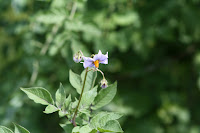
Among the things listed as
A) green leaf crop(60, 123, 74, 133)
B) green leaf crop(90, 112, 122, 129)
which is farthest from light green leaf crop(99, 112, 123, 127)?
green leaf crop(60, 123, 74, 133)

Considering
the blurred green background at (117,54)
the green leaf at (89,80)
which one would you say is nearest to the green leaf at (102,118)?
the green leaf at (89,80)

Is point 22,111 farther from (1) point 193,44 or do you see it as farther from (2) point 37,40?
(1) point 193,44

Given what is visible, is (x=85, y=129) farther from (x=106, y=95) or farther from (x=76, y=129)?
(x=106, y=95)

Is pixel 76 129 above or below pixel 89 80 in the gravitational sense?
below

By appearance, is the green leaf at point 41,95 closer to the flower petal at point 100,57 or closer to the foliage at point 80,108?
the foliage at point 80,108

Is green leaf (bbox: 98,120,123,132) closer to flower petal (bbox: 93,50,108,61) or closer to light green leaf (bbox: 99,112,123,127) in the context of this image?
light green leaf (bbox: 99,112,123,127)

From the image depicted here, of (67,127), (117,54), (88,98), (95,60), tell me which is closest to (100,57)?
(95,60)
